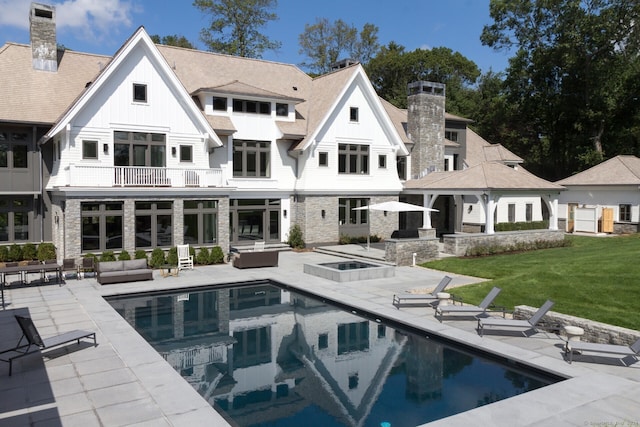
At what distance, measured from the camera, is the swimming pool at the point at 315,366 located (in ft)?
29.5

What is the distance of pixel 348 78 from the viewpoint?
2988 cm

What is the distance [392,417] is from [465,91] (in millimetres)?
58945

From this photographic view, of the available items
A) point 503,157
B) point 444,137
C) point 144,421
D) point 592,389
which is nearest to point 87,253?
point 144,421

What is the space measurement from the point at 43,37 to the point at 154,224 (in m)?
11.7

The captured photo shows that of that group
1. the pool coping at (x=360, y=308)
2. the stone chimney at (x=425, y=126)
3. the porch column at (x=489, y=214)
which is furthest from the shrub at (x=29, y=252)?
the stone chimney at (x=425, y=126)

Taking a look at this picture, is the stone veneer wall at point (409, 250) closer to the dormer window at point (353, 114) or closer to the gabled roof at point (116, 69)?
the gabled roof at point (116, 69)

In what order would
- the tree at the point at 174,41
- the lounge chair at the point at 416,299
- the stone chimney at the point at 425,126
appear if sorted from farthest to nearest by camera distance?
1. the tree at the point at 174,41
2. the stone chimney at the point at 425,126
3. the lounge chair at the point at 416,299

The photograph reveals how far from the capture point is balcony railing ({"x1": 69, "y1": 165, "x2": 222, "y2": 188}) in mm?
21234

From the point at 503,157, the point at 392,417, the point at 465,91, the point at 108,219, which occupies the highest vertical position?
the point at 465,91

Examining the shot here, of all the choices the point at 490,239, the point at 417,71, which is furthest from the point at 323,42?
the point at 490,239

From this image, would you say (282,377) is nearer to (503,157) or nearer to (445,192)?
(445,192)

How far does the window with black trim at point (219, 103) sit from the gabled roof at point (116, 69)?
283 centimetres

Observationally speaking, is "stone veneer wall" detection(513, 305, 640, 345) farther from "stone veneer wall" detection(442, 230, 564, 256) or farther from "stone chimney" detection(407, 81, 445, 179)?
"stone chimney" detection(407, 81, 445, 179)

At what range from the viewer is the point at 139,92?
937 inches
